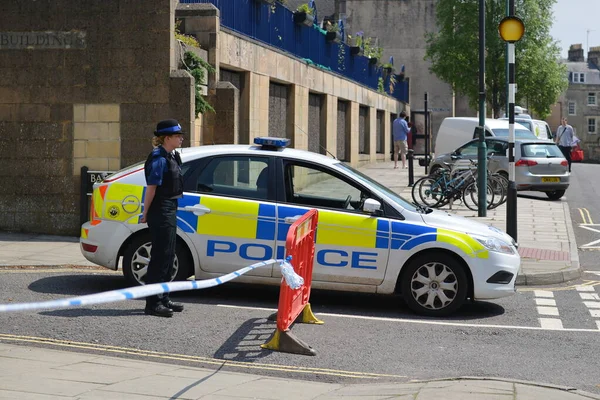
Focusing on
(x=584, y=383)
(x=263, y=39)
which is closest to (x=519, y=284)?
(x=584, y=383)

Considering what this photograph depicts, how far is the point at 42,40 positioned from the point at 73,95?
3.23 ft

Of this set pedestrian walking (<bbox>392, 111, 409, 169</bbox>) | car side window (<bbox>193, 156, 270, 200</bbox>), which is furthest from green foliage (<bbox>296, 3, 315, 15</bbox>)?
car side window (<bbox>193, 156, 270, 200</bbox>)

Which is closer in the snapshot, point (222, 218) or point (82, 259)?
point (222, 218)

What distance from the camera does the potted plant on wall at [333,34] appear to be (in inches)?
1184

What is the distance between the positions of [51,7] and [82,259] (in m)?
4.71

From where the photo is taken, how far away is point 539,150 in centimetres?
2592

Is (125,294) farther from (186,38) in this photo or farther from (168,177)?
(186,38)

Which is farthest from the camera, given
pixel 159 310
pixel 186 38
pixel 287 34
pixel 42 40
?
pixel 287 34

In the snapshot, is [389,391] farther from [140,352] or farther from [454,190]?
[454,190]

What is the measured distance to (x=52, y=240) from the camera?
15.2 metres

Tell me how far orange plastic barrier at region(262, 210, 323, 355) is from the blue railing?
1076cm

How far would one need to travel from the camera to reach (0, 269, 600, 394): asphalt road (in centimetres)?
752

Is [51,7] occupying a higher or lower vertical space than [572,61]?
lower

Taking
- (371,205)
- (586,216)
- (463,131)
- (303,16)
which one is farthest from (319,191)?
(463,131)
